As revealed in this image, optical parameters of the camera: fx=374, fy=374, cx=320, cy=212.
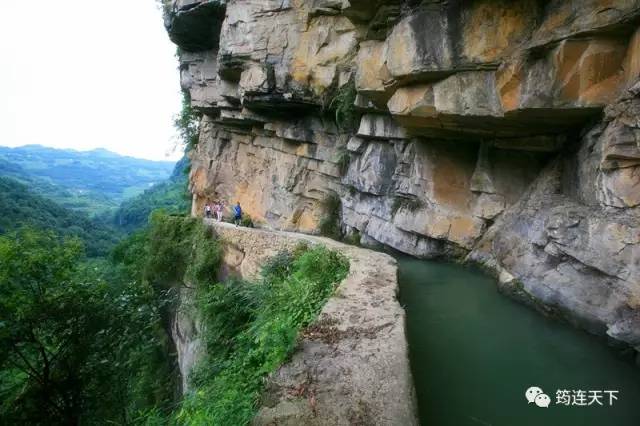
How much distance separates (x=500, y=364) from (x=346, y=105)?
7.46m

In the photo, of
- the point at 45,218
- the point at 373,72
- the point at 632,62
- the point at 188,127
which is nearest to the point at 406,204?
the point at 373,72

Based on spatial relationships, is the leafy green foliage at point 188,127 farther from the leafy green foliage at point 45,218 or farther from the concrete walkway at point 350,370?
the concrete walkway at point 350,370

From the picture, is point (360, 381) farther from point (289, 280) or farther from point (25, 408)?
point (25, 408)

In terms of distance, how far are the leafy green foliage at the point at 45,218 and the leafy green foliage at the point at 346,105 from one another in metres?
29.8

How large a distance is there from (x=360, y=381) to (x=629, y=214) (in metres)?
3.91

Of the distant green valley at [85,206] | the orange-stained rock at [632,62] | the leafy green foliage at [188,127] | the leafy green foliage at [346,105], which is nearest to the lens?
the orange-stained rock at [632,62]

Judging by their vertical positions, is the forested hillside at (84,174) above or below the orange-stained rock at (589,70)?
below

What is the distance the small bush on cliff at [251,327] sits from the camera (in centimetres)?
379

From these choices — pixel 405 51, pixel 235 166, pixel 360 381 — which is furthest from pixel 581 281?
pixel 235 166

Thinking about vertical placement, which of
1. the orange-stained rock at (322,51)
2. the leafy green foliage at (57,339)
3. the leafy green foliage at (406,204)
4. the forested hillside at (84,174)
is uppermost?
the orange-stained rock at (322,51)

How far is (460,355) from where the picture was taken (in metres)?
4.73

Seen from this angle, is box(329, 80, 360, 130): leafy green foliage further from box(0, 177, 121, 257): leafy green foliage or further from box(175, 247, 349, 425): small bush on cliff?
box(0, 177, 121, 257): leafy green foliage

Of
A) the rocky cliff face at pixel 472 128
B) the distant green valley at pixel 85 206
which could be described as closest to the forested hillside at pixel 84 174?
the distant green valley at pixel 85 206

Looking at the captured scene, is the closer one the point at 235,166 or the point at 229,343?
the point at 229,343
